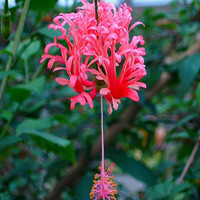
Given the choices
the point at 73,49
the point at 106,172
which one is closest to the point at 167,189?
the point at 106,172

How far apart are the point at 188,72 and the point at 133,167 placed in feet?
1.38

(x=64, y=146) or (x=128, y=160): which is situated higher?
(x=64, y=146)

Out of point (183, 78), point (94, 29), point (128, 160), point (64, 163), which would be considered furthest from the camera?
point (64, 163)

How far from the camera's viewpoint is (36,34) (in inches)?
29.5

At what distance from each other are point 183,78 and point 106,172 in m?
0.67

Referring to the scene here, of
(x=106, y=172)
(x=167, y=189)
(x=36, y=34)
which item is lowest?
(x=167, y=189)

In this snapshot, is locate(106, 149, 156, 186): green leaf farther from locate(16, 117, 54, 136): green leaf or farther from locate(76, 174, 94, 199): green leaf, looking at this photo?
locate(16, 117, 54, 136): green leaf

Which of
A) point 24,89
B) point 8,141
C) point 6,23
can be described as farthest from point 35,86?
point 6,23

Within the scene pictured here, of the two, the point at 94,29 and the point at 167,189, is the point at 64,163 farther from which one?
the point at 94,29

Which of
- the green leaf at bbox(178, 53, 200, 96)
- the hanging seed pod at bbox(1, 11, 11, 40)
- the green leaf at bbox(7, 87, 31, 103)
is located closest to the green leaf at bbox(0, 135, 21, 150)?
the green leaf at bbox(7, 87, 31, 103)

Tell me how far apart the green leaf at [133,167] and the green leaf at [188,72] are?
0.33 metres

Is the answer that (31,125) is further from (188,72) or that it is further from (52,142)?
Answer: (188,72)

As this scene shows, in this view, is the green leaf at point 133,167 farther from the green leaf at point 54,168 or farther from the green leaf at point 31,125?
the green leaf at point 31,125

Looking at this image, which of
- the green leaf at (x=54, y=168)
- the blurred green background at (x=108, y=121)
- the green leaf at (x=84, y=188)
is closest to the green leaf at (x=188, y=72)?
the blurred green background at (x=108, y=121)
